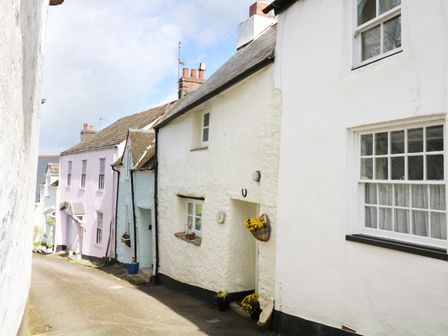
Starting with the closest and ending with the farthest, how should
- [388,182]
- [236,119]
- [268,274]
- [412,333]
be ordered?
1. [412,333]
2. [388,182]
3. [268,274]
4. [236,119]

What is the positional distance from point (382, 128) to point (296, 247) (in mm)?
2453

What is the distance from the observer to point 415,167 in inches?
184

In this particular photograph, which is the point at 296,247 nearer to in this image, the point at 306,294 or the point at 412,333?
the point at 306,294

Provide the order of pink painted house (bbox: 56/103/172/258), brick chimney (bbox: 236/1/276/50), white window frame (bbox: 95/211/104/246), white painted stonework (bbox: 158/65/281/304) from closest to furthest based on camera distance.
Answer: white painted stonework (bbox: 158/65/281/304), brick chimney (bbox: 236/1/276/50), pink painted house (bbox: 56/103/172/258), white window frame (bbox: 95/211/104/246)

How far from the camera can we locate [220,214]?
9023 millimetres

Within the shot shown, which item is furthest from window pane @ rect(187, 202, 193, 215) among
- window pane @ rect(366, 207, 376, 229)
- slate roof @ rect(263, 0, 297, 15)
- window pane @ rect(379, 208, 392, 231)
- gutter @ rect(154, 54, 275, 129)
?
window pane @ rect(379, 208, 392, 231)

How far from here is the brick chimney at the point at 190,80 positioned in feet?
62.6

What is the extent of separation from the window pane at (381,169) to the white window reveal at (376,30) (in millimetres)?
1479

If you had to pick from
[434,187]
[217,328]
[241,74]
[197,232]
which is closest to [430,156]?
[434,187]

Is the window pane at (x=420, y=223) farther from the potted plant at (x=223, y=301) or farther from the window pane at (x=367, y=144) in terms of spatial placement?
the potted plant at (x=223, y=301)

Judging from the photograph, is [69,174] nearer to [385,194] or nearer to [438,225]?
[385,194]

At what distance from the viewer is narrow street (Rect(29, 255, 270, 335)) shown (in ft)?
23.9

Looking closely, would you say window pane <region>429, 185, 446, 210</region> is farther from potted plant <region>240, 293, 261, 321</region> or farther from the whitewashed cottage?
potted plant <region>240, 293, 261, 321</region>

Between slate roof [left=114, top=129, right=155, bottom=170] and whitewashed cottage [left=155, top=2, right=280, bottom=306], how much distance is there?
268 cm
